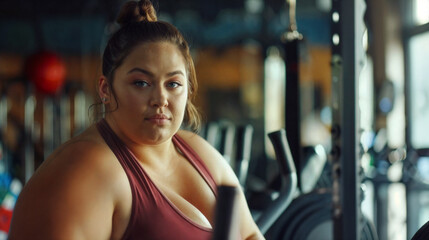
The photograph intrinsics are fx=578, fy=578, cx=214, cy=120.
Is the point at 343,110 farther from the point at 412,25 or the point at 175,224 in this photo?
the point at 412,25

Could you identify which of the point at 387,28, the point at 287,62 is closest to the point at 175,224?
the point at 287,62

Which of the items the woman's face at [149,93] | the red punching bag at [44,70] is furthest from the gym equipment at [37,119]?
the woman's face at [149,93]

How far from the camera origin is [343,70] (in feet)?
4.13

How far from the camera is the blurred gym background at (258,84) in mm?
3703

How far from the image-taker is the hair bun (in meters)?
1.29

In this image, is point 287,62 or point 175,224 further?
point 287,62

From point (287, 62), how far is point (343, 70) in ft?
2.84

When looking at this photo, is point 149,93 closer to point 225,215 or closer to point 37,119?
point 225,215

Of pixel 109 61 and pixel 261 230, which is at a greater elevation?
pixel 109 61

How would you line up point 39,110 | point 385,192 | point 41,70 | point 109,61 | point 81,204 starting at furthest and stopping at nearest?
1. point 39,110
2. point 41,70
3. point 385,192
4. point 109,61
5. point 81,204

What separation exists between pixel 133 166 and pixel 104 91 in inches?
7.8

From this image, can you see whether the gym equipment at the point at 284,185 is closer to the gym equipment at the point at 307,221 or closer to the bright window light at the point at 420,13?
the gym equipment at the point at 307,221

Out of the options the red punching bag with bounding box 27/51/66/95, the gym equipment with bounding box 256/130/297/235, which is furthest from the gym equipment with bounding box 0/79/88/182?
the gym equipment with bounding box 256/130/297/235

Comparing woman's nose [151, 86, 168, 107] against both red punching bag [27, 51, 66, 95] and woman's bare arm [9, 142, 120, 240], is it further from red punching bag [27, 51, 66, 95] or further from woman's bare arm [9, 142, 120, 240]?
red punching bag [27, 51, 66, 95]
